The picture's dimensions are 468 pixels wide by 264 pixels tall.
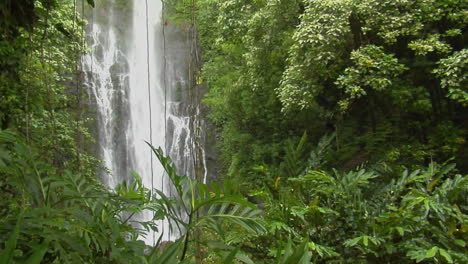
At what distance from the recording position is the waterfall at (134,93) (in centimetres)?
1035

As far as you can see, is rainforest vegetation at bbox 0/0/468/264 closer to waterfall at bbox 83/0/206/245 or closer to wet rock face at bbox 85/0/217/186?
wet rock face at bbox 85/0/217/186

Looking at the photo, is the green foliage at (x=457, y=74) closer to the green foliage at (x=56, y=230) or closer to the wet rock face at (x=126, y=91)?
the green foliage at (x=56, y=230)

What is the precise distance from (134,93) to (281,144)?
5947 millimetres

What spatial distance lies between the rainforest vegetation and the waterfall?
82cm

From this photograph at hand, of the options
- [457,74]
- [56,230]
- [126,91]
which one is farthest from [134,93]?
[56,230]

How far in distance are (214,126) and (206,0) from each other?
12.6 feet

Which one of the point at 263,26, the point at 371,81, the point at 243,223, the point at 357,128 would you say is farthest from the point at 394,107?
the point at 243,223

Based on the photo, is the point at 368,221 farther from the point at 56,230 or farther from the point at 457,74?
the point at 457,74

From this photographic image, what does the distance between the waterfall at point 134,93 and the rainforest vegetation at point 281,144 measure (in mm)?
820

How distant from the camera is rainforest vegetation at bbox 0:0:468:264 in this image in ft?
3.37

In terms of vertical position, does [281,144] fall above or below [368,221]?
below

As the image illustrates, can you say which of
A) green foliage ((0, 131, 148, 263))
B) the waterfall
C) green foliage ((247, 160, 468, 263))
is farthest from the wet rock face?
green foliage ((0, 131, 148, 263))

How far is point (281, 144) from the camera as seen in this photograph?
24.9 ft

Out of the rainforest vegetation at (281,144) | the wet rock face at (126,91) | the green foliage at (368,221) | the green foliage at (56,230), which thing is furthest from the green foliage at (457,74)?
the wet rock face at (126,91)
